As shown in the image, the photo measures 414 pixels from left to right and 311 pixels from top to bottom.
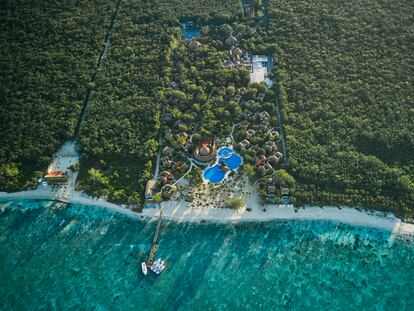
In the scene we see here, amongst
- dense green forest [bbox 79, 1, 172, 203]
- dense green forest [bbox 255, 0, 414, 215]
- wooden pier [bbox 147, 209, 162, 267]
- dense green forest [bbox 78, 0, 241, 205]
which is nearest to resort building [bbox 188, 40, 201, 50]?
dense green forest [bbox 78, 0, 241, 205]

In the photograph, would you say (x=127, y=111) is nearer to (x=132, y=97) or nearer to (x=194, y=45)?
(x=132, y=97)

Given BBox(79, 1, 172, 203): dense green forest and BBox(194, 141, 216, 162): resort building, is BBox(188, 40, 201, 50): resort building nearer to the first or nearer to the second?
BBox(79, 1, 172, 203): dense green forest

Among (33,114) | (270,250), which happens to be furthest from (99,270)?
(33,114)

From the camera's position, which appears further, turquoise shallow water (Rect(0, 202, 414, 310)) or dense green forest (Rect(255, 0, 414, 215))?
dense green forest (Rect(255, 0, 414, 215))

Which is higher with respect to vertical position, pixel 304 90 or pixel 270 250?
pixel 304 90

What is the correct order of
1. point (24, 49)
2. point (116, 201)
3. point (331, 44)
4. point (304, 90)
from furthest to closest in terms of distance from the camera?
point (24, 49) → point (331, 44) → point (304, 90) → point (116, 201)

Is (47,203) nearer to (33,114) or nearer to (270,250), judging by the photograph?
(33,114)
